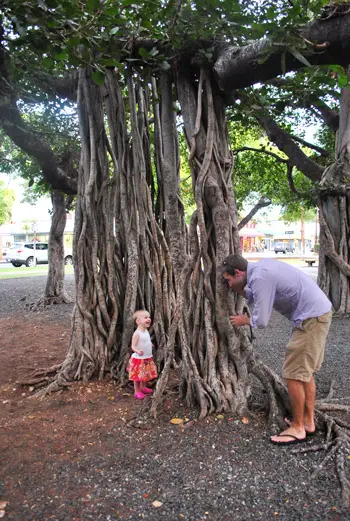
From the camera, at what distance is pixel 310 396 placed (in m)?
3.08

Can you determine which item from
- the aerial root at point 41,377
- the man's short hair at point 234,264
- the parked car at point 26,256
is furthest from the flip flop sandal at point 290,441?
the parked car at point 26,256

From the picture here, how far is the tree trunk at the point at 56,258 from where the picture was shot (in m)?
10.5

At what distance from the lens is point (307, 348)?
3004 millimetres

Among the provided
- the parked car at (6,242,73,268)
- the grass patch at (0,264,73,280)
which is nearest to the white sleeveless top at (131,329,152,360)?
the grass patch at (0,264,73,280)

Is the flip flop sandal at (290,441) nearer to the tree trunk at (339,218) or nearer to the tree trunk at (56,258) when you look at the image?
the tree trunk at (339,218)

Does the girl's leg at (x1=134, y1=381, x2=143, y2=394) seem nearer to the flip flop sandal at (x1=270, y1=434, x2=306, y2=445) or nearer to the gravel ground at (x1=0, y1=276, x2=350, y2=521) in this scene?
the gravel ground at (x1=0, y1=276, x2=350, y2=521)

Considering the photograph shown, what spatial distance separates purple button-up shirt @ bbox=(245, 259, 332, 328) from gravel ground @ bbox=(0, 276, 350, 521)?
0.89 metres

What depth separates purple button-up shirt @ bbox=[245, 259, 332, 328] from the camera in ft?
9.57

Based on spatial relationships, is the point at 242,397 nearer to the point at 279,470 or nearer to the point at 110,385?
the point at 279,470

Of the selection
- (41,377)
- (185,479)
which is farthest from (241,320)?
(41,377)

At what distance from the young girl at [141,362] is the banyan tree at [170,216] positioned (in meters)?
0.20

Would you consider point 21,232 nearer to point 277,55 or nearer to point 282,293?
point 277,55

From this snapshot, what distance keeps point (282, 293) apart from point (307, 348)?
0.43 metres

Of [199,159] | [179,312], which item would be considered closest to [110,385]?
[179,312]
